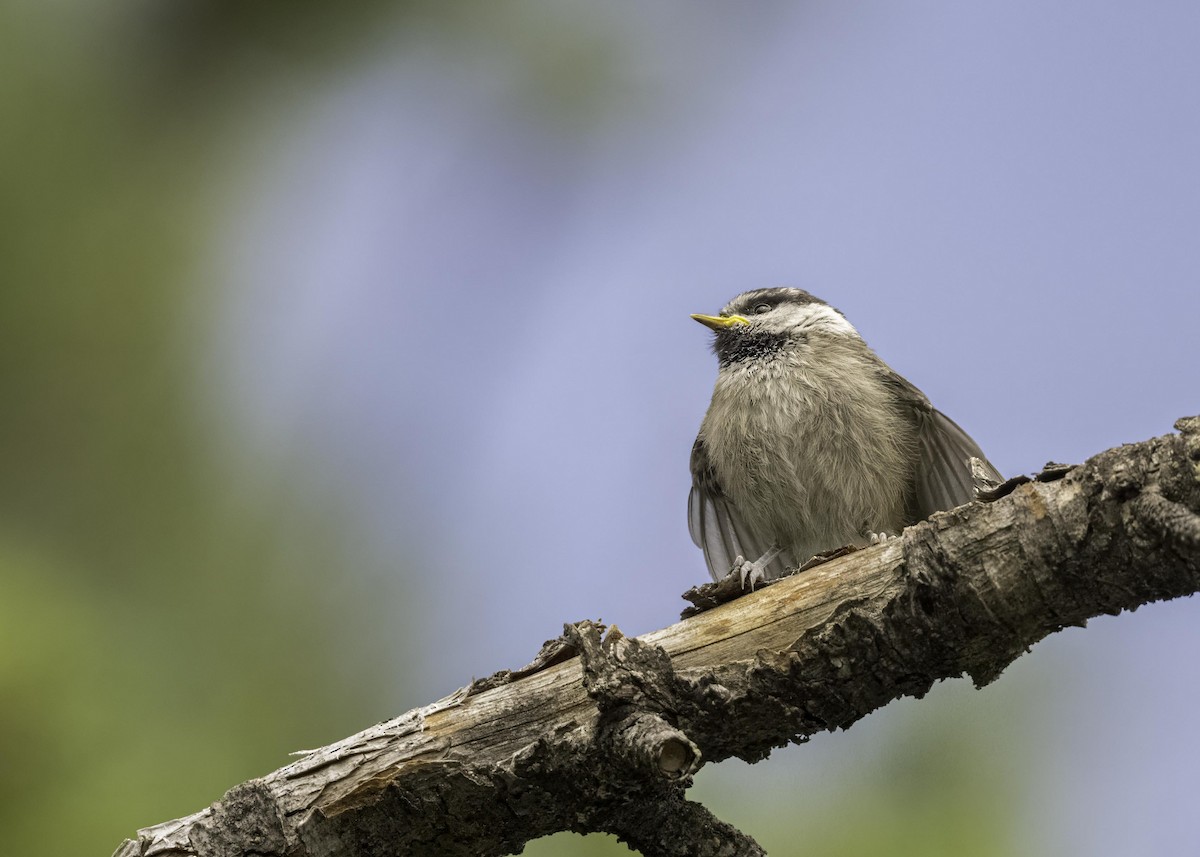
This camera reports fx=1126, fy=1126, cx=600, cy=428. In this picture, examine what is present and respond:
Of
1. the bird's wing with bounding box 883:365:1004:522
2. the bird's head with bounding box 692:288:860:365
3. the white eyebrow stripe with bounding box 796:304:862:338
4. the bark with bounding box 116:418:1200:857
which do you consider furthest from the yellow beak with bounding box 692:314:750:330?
the bark with bounding box 116:418:1200:857

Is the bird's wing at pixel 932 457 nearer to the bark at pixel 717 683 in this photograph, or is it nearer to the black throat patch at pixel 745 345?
the black throat patch at pixel 745 345

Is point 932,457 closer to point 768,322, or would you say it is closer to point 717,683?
point 768,322

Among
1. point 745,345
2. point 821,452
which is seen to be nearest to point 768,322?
point 745,345

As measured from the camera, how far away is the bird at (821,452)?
467 cm

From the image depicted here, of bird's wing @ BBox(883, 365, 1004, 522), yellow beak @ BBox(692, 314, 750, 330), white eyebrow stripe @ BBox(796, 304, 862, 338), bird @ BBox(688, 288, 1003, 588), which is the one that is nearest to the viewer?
bird @ BBox(688, 288, 1003, 588)

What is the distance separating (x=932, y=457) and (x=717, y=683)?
2.51 meters

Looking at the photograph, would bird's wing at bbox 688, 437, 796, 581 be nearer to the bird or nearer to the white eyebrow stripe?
the bird

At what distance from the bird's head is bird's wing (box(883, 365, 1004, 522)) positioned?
0.51m

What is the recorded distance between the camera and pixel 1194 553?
2311mm

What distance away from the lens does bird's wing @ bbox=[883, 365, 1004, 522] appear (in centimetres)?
478

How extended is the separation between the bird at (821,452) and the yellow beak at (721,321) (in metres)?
0.33

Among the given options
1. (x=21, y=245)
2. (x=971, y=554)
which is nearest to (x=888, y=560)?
(x=971, y=554)

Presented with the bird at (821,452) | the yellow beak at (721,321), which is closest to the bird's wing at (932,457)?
the bird at (821,452)

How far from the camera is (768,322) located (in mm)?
5480
